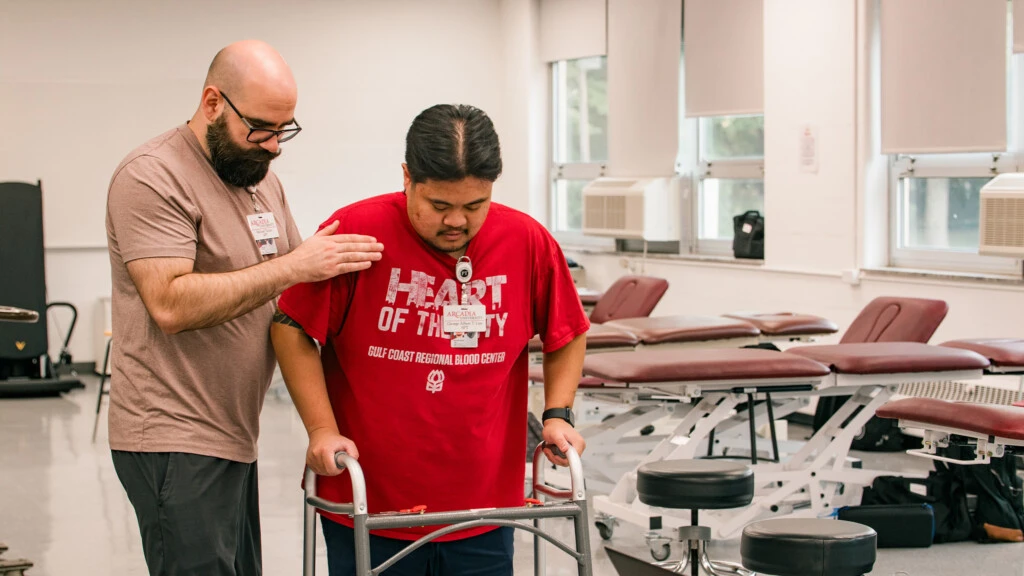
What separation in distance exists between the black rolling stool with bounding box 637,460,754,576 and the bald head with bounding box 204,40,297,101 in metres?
1.78

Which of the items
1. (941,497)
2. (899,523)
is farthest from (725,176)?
(899,523)

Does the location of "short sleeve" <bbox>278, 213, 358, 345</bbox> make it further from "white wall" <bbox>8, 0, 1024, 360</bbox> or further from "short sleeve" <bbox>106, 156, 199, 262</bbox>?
"white wall" <bbox>8, 0, 1024, 360</bbox>

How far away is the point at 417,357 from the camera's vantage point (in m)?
1.92

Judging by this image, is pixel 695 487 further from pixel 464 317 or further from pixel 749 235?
pixel 749 235

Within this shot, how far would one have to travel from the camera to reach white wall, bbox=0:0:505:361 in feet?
29.4

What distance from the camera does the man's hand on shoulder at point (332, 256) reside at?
184cm

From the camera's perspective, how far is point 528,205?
395 inches

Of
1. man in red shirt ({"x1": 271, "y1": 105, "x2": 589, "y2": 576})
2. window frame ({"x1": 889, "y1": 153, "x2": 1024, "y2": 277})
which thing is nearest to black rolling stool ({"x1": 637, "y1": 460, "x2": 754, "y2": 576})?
man in red shirt ({"x1": 271, "y1": 105, "x2": 589, "y2": 576})

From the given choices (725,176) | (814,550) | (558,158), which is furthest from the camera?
(558,158)

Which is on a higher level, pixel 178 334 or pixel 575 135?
pixel 575 135

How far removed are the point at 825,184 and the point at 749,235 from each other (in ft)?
2.80

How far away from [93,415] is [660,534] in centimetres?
461

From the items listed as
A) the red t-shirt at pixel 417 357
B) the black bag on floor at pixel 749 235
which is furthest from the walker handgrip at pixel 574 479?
the black bag on floor at pixel 749 235

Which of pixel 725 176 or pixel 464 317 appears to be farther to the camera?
pixel 725 176
